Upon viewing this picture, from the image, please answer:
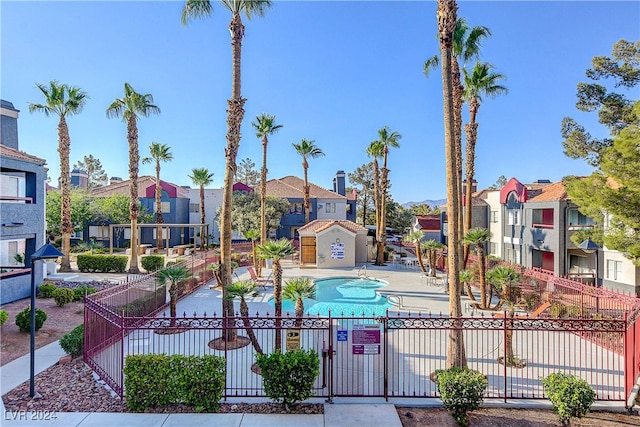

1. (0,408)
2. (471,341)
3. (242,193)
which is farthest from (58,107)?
(471,341)

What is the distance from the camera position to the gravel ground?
7.18m

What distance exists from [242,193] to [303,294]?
3200 cm

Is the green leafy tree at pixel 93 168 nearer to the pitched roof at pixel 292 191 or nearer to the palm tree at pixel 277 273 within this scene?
the pitched roof at pixel 292 191

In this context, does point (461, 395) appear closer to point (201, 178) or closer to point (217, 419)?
point (217, 419)

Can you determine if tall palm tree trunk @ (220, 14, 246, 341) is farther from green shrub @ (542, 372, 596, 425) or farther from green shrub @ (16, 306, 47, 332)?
green shrub @ (542, 372, 596, 425)

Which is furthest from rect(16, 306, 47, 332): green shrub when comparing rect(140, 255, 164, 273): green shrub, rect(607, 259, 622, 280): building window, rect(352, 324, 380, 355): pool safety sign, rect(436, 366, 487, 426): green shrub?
rect(607, 259, 622, 280): building window

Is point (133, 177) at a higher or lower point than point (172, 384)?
higher

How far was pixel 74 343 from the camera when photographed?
31.3 ft

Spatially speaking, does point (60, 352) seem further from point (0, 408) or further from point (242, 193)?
point (242, 193)

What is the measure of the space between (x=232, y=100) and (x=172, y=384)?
9.37 meters

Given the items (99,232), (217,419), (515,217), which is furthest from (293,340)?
(99,232)

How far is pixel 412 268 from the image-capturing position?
94.5 ft

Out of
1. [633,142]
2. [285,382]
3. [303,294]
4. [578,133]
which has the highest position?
[578,133]

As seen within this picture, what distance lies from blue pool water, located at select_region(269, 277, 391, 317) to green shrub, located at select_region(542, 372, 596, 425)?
9.13 m
